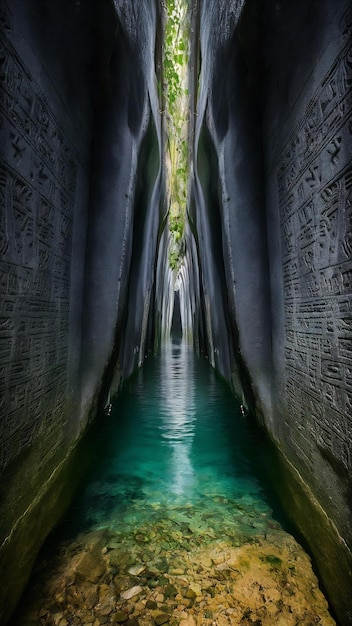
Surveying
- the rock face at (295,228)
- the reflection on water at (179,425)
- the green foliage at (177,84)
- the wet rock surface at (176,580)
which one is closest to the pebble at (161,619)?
the wet rock surface at (176,580)

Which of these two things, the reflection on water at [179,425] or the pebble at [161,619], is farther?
the reflection on water at [179,425]

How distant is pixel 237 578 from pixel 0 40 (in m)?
3.47

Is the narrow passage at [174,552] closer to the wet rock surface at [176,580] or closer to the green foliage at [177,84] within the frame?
the wet rock surface at [176,580]

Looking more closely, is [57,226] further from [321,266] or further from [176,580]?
[176,580]

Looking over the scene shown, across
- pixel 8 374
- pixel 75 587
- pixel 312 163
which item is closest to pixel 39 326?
pixel 8 374

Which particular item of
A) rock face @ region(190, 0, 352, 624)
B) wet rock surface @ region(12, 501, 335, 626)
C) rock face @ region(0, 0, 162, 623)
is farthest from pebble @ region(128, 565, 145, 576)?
rock face @ region(190, 0, 352, 624)

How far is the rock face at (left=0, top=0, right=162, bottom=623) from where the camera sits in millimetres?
1922

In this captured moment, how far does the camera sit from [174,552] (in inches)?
77.4

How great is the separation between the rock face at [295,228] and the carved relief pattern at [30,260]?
6.88 ft

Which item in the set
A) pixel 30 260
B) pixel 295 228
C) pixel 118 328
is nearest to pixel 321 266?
pixel 295 228

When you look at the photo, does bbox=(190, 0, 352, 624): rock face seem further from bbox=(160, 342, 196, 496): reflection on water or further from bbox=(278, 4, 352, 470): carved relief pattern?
bbox=(160, 342, 196, 496): reflection on water

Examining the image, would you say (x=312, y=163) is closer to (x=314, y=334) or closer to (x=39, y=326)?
(x=314, y=334)

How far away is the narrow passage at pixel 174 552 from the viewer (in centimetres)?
156

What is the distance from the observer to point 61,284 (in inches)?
117
